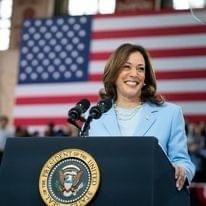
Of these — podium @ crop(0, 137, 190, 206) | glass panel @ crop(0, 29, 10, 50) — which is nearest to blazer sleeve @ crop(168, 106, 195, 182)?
podium @ crop(0, 137, 190, 206)

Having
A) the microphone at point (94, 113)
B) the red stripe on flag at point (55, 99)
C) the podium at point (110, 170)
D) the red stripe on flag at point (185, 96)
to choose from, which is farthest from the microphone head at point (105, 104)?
the red stripe on flag at point (55, 99)

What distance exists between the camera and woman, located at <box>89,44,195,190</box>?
1503 mm

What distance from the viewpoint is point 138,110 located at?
157 cm

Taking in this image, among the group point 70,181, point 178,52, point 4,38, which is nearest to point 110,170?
point 70,181

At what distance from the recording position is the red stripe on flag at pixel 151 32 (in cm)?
669

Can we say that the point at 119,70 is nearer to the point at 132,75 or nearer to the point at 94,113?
the point at 132,75

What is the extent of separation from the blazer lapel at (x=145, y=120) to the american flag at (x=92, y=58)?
16.7 ft

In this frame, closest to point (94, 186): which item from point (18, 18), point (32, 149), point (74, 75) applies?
point (32, 149)

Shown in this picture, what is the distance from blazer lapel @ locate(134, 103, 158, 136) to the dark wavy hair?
4 centimetres

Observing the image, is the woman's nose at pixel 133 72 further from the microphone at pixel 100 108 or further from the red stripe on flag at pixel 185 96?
the red stripe on flag at pixel 185 96

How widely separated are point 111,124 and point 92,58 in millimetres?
5753

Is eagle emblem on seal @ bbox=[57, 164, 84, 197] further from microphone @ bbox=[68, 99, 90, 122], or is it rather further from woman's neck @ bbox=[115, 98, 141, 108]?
woman's neck @ bbox=[115, 98, 141, 108]

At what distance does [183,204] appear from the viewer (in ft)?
4.46

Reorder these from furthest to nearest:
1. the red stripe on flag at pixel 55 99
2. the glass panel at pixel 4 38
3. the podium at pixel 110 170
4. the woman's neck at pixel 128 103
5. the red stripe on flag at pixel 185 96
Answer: the glass panel at pixel 4 38 → the red stripe on flag at pixel 55 99 → the red stripe on flag at pixel 185 96 → the woman's neck at pixel 128 103 → the podium at pixel 110 170
